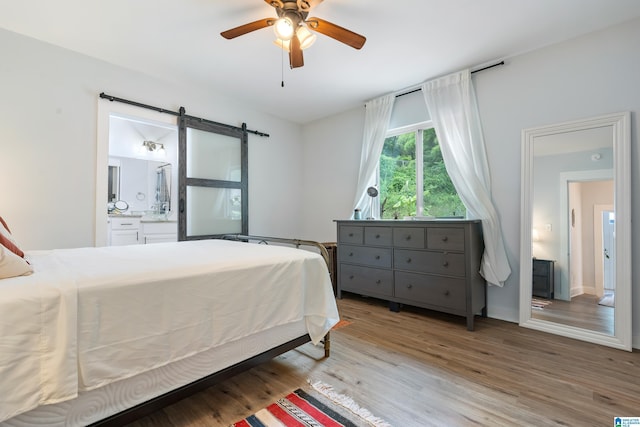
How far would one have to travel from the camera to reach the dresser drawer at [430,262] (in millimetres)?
2828

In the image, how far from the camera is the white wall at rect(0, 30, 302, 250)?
257 centimetres

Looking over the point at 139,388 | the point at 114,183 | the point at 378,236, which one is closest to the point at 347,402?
the point at 139,388

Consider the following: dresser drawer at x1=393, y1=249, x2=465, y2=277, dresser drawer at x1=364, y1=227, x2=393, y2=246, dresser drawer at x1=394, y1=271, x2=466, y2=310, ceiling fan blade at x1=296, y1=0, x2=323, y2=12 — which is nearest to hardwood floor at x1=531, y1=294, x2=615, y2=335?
dresser drawer at x1=394, y1=271, x2=466, y2=310

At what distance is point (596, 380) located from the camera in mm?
1888

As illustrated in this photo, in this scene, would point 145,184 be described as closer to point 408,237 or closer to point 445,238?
point 408,237

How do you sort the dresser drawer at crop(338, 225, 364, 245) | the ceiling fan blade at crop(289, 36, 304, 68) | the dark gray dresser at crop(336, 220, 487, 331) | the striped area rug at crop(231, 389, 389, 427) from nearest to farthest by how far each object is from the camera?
the striped area rug at crop(231, 389, 389, 427)
the ceiling fan blade at crop(289, 36, 304, 68)
the dark gray dresser at crop(336, 220, 487, 331)
the dresser drawer at crop(338, 225, 364, 245)

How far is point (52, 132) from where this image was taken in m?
2.76

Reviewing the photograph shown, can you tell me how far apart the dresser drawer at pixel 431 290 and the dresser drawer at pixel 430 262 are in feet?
0.22

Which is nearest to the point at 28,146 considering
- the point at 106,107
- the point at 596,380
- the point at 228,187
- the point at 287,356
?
the point at 106,107

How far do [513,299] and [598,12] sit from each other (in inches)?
99.1

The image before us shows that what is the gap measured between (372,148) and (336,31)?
1.98 meters

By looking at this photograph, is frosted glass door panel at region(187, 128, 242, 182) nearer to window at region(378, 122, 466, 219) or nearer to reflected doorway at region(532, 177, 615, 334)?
window at region(378, 122, 466, 219)

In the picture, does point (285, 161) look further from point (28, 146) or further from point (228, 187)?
point (28, 146)

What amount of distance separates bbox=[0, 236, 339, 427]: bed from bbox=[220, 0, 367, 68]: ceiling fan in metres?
1.56
